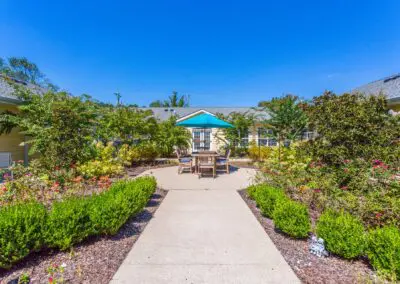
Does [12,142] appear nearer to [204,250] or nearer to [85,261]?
[85,261]

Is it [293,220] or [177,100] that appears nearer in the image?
[293,220]

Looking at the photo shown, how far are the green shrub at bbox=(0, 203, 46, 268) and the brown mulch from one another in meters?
0.19

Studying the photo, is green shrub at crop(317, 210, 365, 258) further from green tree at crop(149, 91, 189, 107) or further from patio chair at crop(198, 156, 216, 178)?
green tree at crop(149, 91, 189, 107)

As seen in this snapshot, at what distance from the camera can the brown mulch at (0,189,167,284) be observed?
2.39 m

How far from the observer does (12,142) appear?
846cm

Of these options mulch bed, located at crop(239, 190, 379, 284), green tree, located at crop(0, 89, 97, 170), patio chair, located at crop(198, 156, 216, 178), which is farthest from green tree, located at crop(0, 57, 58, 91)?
mulch bed, located at crop(239, 190, 379, 284)

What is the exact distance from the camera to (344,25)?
10.8 m

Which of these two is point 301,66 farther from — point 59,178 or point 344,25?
point 59,178

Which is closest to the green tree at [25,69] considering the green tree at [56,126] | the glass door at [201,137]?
the glass door at [201,137]

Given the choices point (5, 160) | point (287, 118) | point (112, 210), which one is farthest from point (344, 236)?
point (287, 118)

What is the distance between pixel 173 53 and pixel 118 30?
562 cm

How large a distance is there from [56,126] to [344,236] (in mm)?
7378

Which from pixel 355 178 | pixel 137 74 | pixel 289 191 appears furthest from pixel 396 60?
pixel 137 74

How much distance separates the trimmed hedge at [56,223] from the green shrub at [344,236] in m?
3.15
